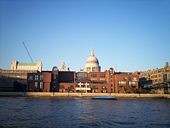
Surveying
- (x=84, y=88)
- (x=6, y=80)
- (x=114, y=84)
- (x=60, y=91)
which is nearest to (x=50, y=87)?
(x=60, y=91)

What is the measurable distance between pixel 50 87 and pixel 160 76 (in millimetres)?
67973

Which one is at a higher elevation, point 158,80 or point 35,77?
point 35,77

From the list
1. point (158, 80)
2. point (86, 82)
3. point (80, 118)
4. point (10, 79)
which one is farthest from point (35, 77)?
point (80, 118)

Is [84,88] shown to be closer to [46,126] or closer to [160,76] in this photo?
[160,76]

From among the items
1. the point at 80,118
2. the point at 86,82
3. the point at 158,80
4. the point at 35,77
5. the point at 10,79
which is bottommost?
the point at 80,118

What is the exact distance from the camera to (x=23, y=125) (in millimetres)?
27969

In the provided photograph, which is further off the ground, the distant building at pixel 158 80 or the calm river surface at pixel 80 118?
the distant building at pixel 158 80

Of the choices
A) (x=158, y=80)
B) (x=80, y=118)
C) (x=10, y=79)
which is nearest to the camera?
(x=80, y=118)

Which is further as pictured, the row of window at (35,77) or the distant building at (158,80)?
the distant building at (158,80)

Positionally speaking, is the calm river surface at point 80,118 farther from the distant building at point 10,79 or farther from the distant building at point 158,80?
the distant building at point 10,79

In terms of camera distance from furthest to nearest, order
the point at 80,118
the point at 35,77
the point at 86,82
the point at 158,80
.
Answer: the point at 158,80 < the point at 86,82 < the point at 35,77 < the point at 80,118

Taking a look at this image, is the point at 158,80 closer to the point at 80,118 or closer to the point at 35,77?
the point at 35,77

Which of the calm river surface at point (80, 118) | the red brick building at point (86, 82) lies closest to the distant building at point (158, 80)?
the red brick building at point (86, 82)

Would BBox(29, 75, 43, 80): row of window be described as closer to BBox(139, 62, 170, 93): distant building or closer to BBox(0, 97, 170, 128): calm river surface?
BBox(139, 62, 170, 93): distant building
